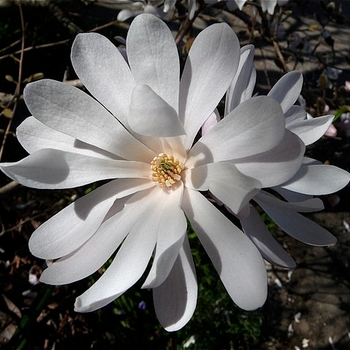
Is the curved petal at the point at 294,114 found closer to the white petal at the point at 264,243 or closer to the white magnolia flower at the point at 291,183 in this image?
the white magnolia flower at the point at 291,183

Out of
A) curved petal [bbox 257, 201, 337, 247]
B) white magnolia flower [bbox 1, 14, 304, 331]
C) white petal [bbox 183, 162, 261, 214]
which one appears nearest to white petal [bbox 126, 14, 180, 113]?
white magnolia flower [bbox 1, 14, 304, 331]

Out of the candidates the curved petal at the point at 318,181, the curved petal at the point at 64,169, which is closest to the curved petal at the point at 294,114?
the curved petal at the point at 318,181

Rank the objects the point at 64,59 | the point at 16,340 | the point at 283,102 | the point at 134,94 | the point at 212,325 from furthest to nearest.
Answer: the point at 64,59, the point at 212,325, the point at 16,340, the point at 283,102, the point at 134,94

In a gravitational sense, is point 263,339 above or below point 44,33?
below

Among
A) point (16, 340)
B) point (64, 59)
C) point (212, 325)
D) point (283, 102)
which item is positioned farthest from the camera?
point (64, 59)

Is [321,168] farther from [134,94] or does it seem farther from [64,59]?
[64,59]

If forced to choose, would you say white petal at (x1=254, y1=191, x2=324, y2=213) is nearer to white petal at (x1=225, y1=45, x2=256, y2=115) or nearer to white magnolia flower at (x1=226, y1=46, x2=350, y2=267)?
white magnolia flower at (x1=226, y1=46, x2=350, y2=267)

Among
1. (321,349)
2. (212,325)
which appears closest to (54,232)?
(212,325)

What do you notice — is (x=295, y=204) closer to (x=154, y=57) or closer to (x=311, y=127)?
(x=311, y=127)
